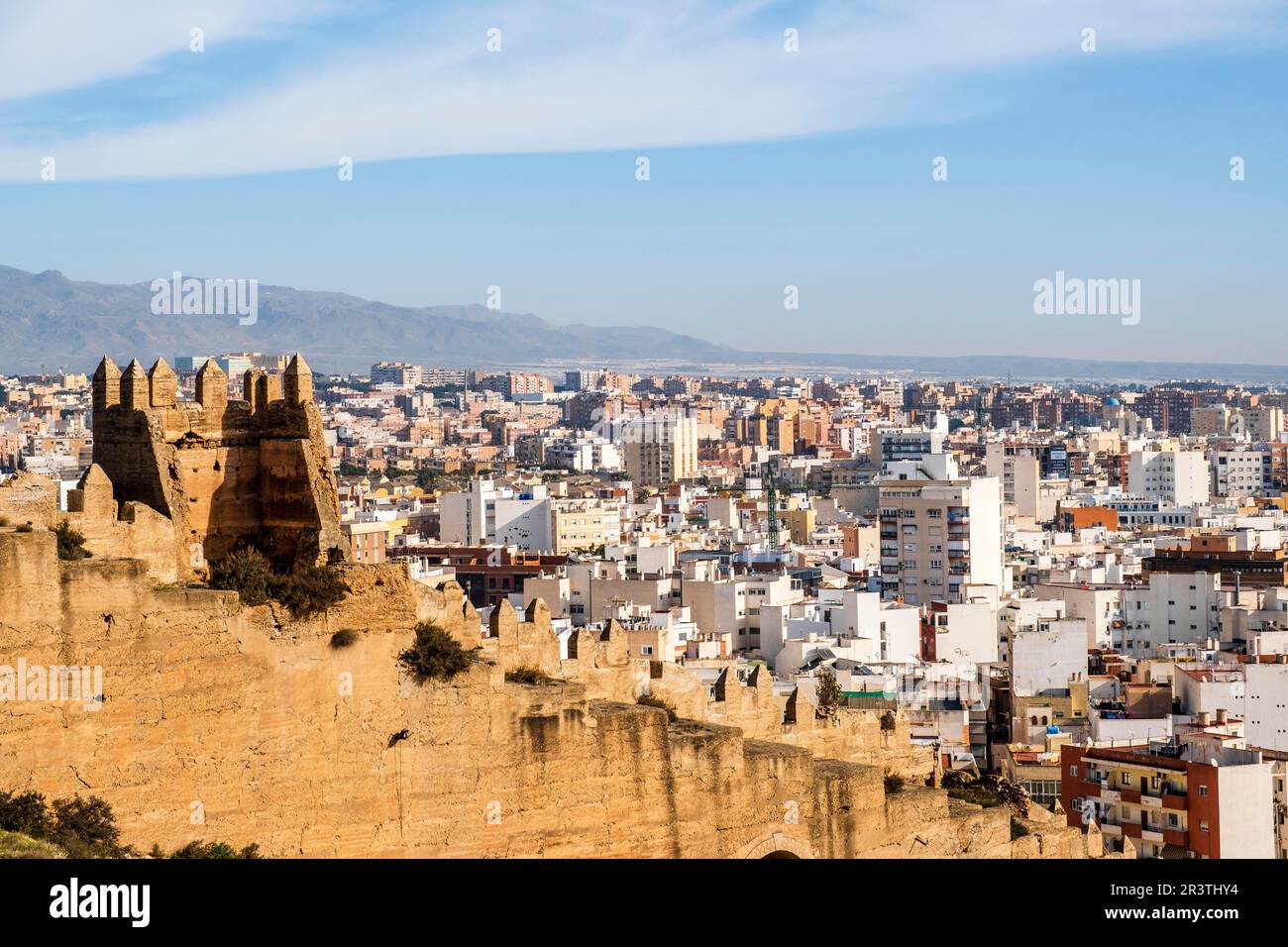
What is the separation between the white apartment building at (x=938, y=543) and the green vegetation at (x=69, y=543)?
1768 inches

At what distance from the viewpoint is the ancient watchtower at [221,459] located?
14.9 m

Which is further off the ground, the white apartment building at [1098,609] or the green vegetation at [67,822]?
the green vegetation at [67,822]

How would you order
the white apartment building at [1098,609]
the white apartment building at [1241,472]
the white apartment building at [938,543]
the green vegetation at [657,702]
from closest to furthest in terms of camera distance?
1. the green vegetation at [657,702]
2. the white apartment building at [1098,609]
3. the white apartment building at [938,543]
4. the white apartment building at [1241,472]

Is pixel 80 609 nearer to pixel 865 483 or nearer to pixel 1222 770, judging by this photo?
pixel 1222 770

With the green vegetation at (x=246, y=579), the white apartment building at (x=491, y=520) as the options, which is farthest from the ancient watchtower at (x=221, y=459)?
the white apartment building at (x=491, y=520)

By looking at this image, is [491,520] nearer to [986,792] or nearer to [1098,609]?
[1098,609]

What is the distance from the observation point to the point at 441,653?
14.3 m

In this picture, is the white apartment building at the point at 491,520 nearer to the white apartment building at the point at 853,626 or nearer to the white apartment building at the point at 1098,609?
the white apartment building at the point at 1098,609

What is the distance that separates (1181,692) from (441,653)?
24219mm

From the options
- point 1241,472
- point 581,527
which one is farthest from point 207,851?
point 1241,472

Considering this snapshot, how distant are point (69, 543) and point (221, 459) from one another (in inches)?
97.8

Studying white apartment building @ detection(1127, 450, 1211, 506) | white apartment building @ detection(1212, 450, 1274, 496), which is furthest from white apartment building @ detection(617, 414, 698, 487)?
white apartment building @ detection(1212, 450, 1274, 496)

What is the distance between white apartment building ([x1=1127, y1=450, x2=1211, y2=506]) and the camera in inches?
4254
